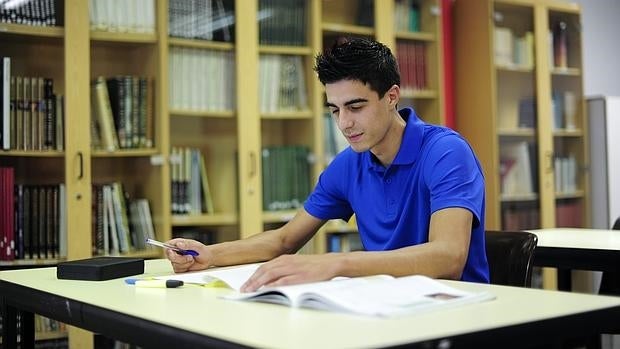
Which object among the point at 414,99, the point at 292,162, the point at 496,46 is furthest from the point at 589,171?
the point at 292,162

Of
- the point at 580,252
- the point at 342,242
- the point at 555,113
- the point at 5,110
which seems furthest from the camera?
the point at 555,113

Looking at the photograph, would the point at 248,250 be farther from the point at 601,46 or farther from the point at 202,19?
the point at 601,46

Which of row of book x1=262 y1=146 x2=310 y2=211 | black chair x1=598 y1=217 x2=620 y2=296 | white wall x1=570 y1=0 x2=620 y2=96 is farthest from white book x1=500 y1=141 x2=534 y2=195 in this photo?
black chair x1=598 y1=217 x2=620 y2=296

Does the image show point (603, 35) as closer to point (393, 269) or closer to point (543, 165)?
point (543, 165)

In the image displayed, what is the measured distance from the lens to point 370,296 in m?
1.26

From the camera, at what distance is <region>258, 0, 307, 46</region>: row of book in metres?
3.77

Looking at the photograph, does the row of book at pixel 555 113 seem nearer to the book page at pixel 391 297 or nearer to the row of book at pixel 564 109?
the row of book at pixel 564 109

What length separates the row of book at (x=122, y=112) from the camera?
336 cm

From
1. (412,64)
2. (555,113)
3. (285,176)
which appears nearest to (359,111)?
(285,176)

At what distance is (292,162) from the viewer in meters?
3.84

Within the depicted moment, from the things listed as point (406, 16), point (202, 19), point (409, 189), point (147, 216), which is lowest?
point (147, 216)

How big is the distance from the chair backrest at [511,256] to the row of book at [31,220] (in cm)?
187

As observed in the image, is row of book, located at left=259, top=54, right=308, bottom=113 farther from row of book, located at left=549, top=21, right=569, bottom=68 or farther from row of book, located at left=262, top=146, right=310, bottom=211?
row of book, located at left=549, top=21, right=569, bottom=68

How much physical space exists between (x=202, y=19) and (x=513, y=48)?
2.14 meters
